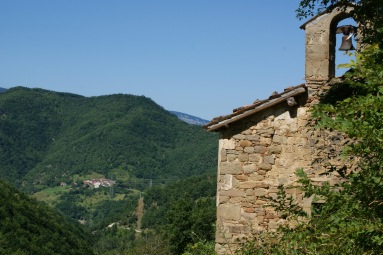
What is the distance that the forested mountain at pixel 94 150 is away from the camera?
4621 inches

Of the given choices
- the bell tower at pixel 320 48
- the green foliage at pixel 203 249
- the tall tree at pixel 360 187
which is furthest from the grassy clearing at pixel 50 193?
the tall tree at pixel 360 187

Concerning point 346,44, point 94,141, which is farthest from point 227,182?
point 94,141

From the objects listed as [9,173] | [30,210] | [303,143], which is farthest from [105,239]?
[9,173]

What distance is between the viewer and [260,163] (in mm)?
8406

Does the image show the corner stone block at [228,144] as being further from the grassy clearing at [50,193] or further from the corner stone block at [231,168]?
the grassy clearing at [50,193]

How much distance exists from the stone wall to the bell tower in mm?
344

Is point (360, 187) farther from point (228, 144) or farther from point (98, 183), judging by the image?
point (98, 183)

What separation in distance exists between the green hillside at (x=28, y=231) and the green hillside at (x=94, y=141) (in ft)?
224

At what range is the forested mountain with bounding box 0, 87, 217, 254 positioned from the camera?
385 ft

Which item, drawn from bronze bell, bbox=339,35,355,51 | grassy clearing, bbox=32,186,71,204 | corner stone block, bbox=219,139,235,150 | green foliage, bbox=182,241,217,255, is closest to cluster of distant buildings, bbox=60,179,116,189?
grassy clearing, bbox=32,186,71,204

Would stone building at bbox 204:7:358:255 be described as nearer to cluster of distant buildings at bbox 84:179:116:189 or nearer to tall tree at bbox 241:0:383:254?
tall tree at bbox 241:0:383:254

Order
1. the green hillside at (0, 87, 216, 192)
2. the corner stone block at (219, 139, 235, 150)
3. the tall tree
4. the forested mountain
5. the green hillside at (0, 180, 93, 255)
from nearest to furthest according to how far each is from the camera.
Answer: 1. the tall tree
2. the corner stone block at (219, 139, 235, 150)
3. the green hillside at (0, 180, 93, 255)
4. the forested mountain
5. the green hillside at (0, 87, 216, 192)

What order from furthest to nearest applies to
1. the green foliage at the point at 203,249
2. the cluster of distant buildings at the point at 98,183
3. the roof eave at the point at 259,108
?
the cluster of distant buildings at the point at 98,183
the roof eave at the point at 259,108
the green foliage at the point at 203,249

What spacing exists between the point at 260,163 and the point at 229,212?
790mm
